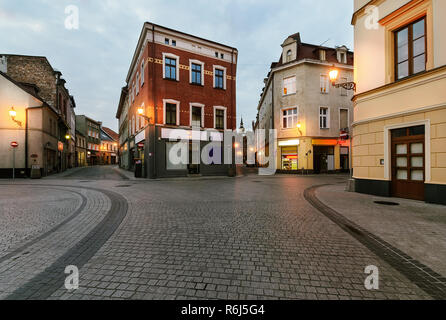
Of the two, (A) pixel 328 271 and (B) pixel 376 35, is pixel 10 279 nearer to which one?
(A) pixel 328 271

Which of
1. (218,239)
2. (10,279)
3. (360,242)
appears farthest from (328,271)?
(10,279)

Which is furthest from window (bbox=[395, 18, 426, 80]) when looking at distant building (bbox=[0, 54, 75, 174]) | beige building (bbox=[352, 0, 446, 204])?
distant building (bbox=[0, 54, 75, 174])

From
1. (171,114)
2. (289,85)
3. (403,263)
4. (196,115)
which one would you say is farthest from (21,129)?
(289,85)

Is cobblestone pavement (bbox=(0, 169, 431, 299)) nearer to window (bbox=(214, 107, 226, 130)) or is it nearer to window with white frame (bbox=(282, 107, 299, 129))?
window (bbox=(214, 107, 226, 130))

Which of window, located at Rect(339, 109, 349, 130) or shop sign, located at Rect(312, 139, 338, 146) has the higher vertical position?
window, located at Rect(339, 109, 349, 130)

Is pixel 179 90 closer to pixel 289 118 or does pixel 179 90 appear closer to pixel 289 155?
pixel 289 118

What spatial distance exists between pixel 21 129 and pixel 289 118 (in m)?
26.4

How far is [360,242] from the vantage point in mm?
3895

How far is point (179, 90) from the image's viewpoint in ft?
61.8

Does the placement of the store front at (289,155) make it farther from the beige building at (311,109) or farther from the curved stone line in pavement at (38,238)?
the curved stone line in pavement at (38,238)

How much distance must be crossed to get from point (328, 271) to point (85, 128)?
183 ft

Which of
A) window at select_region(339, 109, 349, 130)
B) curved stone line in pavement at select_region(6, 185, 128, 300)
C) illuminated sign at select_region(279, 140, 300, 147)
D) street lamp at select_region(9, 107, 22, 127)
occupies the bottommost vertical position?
curved stone line in pavement at select_region(6, 185, 128, 300)

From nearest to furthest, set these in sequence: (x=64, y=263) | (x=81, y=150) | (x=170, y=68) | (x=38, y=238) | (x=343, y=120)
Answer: (x=64, y=263)
(x=38, y=238)
(x=170, y=68)
(x=343, y=120)
(x=81, y=150)

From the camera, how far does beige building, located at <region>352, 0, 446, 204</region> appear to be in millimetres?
7094
